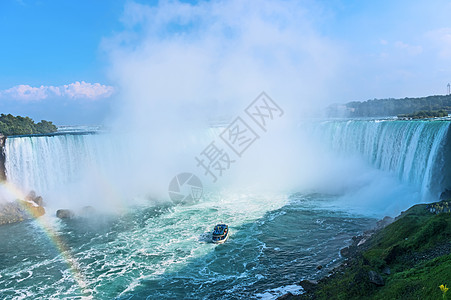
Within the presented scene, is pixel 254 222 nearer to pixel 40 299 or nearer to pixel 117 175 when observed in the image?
pixel 40 299

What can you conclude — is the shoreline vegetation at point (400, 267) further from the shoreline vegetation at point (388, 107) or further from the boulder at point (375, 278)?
the shoreline vegetation at point (388, 107)

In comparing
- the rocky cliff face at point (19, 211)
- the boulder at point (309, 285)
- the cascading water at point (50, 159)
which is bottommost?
the boulder at point (309, 285)

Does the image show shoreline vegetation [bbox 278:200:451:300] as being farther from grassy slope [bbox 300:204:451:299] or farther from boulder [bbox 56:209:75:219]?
boulder [bbox 56:209:75:219]

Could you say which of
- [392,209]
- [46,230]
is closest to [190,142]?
[46,230]

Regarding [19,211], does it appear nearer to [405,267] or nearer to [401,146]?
[405,267]

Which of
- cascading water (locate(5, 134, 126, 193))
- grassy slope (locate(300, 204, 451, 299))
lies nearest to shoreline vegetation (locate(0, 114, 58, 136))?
cascading water (locate(5, 134, 126, 193))

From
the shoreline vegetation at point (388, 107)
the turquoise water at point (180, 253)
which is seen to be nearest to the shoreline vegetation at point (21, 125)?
the turquoise water at point (180, 253)
